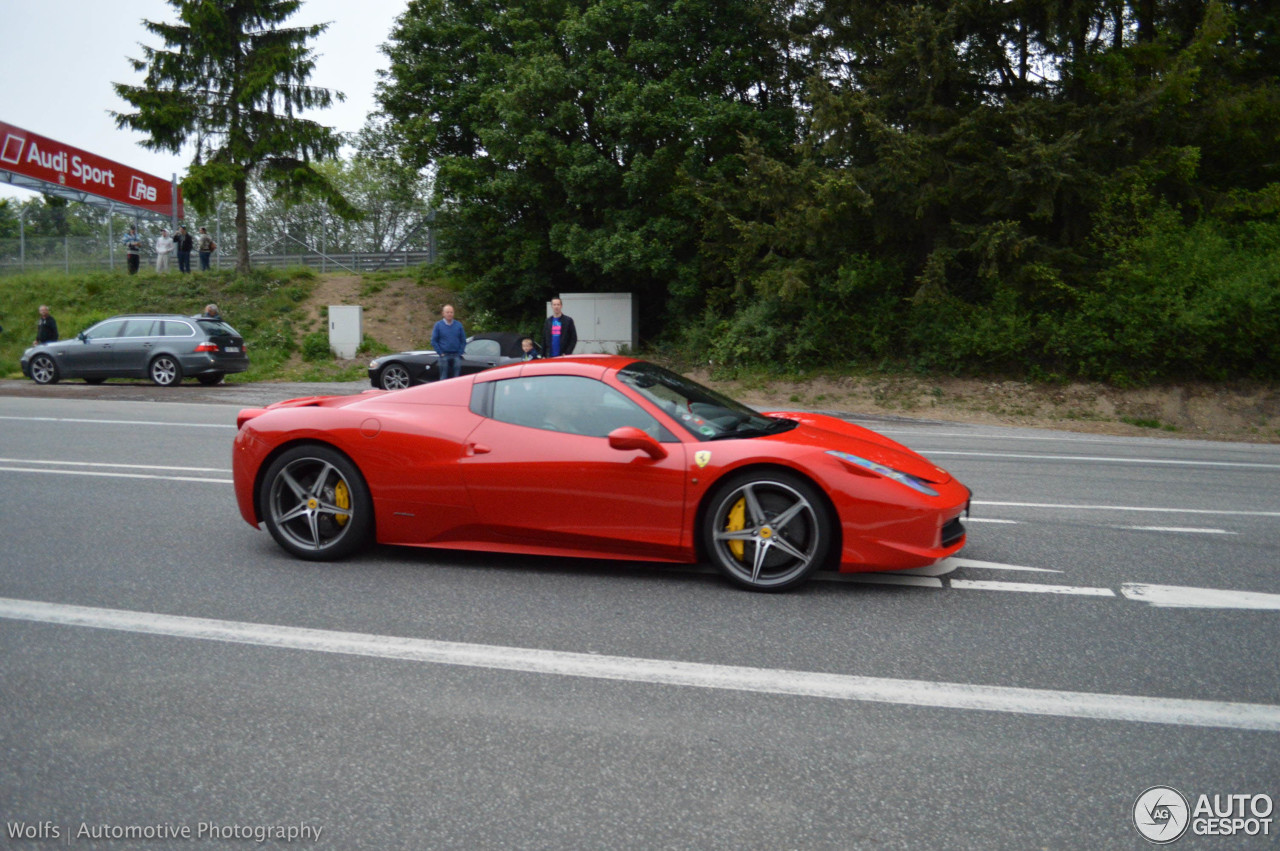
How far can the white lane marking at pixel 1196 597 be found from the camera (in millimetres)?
4734

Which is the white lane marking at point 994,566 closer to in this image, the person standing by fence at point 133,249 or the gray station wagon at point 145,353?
the gray station wagon at point 145,353

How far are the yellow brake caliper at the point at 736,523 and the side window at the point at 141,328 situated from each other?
1883 centimetres

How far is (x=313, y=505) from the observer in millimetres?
5547

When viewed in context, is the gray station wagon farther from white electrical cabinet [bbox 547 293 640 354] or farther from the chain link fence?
the chain link fence

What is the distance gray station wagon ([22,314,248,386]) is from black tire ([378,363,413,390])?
362cm

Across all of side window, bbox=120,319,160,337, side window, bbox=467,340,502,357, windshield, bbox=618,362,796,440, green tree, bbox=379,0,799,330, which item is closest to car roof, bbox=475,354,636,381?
windshield, bbox=618,362,796,440

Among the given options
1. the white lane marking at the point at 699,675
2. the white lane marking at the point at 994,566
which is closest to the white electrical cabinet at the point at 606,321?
the white lane marking at the point at 994,566

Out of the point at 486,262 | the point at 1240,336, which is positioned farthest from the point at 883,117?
the point at 486,262

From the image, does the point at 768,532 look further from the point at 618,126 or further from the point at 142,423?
the point at 618,126

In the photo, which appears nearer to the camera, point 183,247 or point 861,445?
point 861,445

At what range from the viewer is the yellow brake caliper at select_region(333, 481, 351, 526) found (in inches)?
218

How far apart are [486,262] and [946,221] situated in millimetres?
14454

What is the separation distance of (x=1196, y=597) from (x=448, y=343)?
35.1ft

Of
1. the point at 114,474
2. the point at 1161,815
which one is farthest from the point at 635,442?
the point at 114,474
